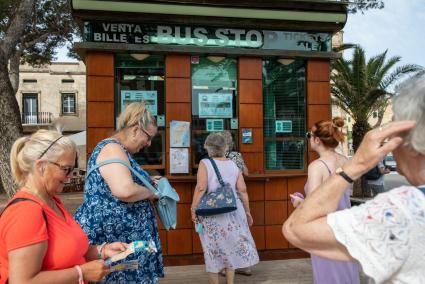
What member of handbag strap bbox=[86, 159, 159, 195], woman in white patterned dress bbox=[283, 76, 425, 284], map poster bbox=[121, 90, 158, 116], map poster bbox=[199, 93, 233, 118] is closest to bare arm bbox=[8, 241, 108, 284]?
handbag strap bbox=[86, 159, 159, 195]

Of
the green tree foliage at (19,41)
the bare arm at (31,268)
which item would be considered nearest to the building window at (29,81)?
the green tree foliage at (19,41)

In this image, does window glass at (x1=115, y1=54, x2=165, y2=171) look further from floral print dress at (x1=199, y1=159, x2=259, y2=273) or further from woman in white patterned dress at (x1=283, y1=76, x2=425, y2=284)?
woman in white patterned dress at (x1=283, y1=76, x2=425, y2=284)

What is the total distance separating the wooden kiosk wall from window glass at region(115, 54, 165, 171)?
0.12 meters

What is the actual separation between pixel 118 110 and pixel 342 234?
4993 millimetres

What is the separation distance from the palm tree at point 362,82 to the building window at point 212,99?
30.1ft

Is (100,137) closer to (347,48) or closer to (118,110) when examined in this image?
(118,110)

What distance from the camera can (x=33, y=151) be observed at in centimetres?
204

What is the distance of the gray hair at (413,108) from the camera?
52.2 inches

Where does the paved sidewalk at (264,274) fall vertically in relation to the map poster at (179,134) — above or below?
below

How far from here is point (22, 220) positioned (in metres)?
1.81

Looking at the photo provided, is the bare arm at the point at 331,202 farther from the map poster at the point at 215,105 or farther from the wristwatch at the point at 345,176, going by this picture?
the map poster at the point at 215,105

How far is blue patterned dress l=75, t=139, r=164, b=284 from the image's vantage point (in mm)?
2680

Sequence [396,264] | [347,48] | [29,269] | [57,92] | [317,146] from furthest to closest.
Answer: [57,92] → [347,48] → [317,146] → [29,269] → [396,264]

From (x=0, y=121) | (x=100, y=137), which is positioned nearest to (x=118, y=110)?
(x=100, y=137)
